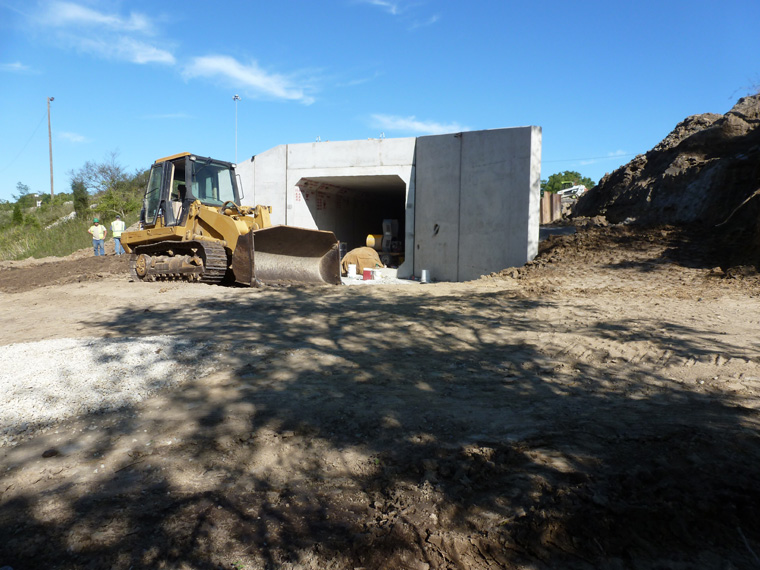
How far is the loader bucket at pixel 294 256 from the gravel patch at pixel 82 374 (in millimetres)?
5053

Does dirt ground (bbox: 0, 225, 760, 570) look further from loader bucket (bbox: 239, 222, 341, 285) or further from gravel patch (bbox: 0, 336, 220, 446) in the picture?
loader bucket (bbox: 239, 222, 341, 285)

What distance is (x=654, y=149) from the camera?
15.2 m

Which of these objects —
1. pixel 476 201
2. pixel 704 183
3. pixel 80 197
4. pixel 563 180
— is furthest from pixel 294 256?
pixel 563 180

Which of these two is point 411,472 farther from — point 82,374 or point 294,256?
point 294,256

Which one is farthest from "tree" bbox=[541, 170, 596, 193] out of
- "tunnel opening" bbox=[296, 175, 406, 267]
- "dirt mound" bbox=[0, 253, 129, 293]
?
"dirt mound" bbox=[0, 253, 129, 293]

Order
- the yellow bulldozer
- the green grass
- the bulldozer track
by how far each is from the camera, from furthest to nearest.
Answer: the green grass
the yellow bulldozer
the bulldozer track

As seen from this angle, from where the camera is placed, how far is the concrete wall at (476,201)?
12.4 meters

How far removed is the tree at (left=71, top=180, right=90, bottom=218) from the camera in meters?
30.9


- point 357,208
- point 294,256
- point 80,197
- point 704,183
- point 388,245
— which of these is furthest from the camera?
point 80,197

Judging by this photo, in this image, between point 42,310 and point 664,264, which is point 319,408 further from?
point 664,264

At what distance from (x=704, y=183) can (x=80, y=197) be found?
32.4m

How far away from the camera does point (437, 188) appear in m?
15.0

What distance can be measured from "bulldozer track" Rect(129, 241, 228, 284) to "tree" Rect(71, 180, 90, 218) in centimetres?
2243

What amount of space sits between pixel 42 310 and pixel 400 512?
770 cm
